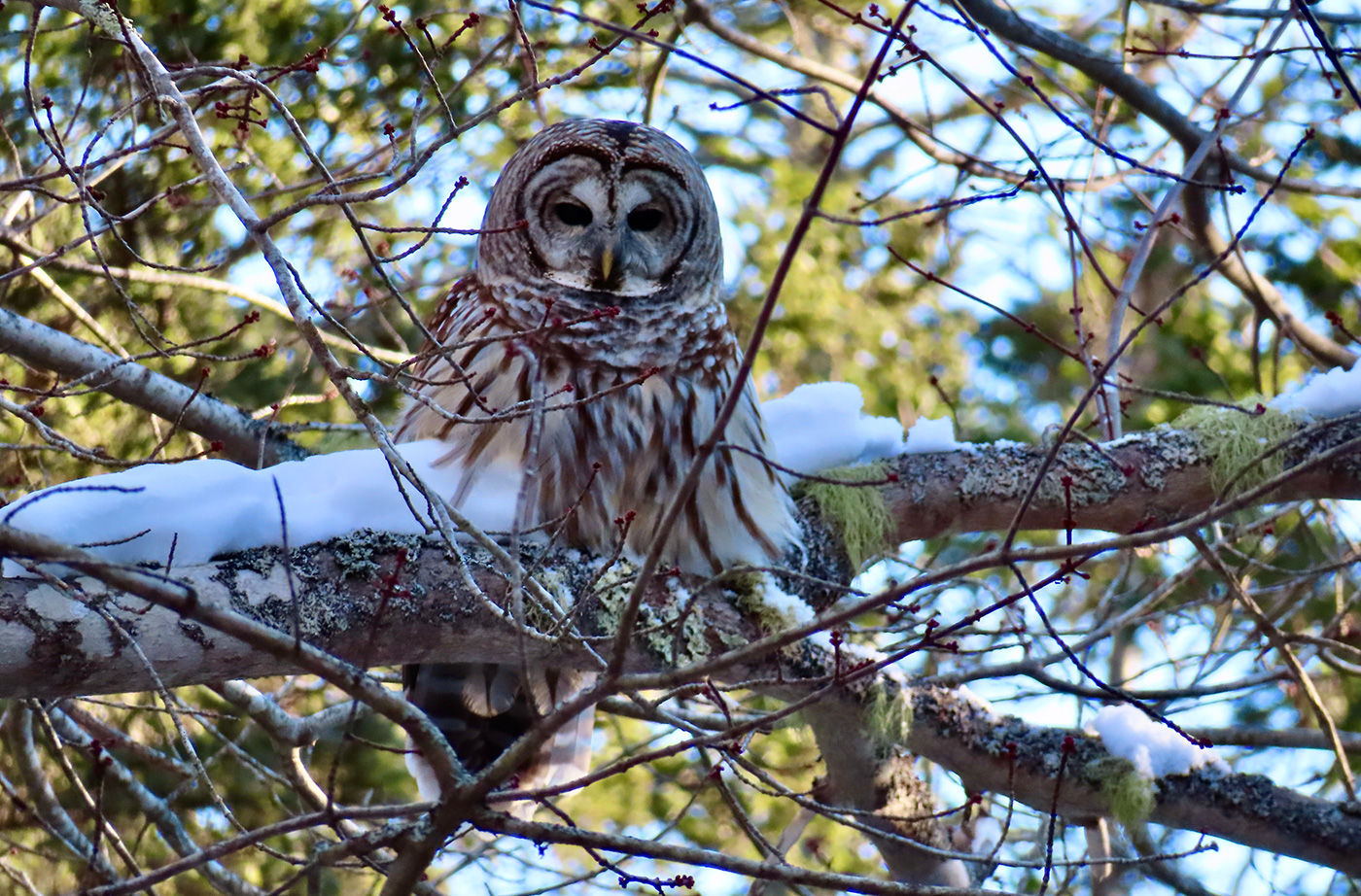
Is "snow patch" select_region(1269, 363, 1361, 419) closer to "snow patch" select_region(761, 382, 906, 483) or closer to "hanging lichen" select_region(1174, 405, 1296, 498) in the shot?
"hanging lichen" select_region(1174, 405, 1296, 498)

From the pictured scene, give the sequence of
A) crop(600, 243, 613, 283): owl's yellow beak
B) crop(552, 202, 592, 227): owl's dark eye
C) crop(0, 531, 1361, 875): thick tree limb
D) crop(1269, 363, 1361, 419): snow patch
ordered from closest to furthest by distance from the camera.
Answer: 1. crop(0, 531, 1361, 875): thick tree limb
2. crop(1269, 363, 1361, 419): snow patch
3. crop(600, 243, 613, 283): owl's yellow beak
4. crop(552, 202, 592, 227): owl's dark eye

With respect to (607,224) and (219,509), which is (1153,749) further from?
(219,509)

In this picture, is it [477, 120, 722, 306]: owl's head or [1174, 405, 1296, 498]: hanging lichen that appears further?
[477, 120, 722, 306]: owl's head

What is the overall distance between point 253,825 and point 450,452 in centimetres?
222

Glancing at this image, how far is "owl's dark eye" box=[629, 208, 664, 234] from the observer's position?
4.40 metres

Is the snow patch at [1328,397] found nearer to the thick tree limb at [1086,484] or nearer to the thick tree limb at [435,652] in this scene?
the thick tree limb at [1086,484]

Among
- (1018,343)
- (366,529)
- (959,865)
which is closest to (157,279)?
(366,529)

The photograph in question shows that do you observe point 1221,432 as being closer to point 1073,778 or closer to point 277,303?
point 1073,778

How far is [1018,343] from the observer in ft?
30.1

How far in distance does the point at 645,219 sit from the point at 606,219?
0.18 metres

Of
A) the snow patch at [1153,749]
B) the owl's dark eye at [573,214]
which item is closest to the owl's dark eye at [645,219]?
the owl's dark eye at [573,214]

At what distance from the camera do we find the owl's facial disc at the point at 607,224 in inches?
166

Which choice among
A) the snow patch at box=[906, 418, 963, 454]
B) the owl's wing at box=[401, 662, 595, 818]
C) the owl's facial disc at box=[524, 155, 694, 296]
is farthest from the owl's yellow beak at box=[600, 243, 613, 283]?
the owl's wing at box=[401, 662, 595, 818]

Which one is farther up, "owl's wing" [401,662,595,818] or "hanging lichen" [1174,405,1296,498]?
"hanging lichen" [1174,405,1296,498]
